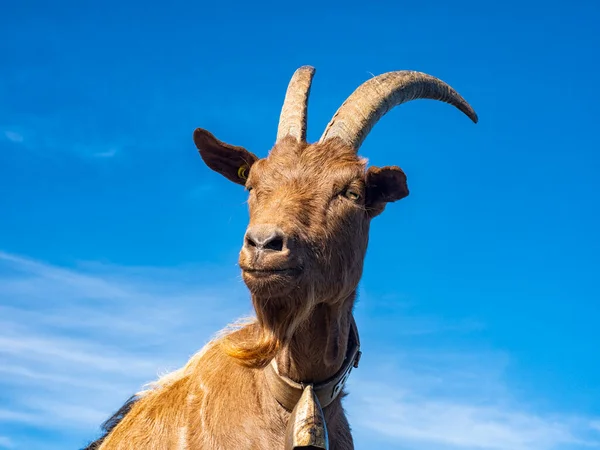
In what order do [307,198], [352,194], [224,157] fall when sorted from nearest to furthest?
[307,198] → [352,194] → [224,157]

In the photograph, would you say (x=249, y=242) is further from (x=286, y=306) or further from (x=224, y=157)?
(x=224, y=157)

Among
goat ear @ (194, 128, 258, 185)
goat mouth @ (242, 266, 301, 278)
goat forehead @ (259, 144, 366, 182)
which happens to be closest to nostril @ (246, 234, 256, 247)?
goat mouth @ (242, 266, 301, 278)

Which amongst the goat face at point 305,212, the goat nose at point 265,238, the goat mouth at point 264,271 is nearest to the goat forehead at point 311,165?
the goat face at point 305,212

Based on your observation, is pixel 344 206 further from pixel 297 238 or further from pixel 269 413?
pixel 269 413

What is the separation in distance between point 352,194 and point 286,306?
3.73 feet

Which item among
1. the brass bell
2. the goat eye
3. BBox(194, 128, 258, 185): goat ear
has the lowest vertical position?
the brass bell

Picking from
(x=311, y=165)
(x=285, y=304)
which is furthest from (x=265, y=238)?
(x=311, y=165)

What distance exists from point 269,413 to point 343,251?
130 cm

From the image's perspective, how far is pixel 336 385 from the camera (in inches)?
228

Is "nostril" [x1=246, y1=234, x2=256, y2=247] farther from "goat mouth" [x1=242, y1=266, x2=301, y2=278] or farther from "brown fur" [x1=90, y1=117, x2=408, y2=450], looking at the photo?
"goat mouth" [x1=242, y1=266, x2=301, y2=278]

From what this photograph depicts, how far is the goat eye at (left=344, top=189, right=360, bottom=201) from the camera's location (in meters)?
6.04

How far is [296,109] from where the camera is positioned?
683 cm

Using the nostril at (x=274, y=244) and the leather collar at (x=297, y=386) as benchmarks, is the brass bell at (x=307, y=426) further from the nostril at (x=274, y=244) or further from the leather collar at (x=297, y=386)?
the nostril at (x=274, y=244)

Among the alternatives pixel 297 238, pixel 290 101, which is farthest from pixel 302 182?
pixel 290 101
